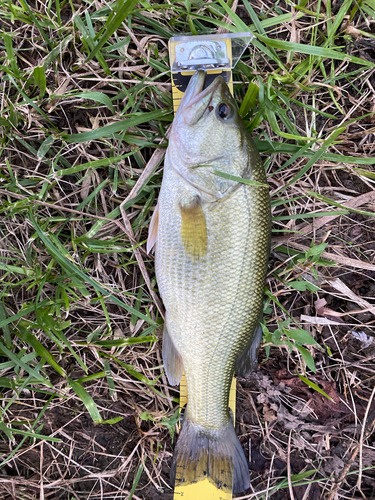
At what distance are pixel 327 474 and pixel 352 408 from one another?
1.81 ft

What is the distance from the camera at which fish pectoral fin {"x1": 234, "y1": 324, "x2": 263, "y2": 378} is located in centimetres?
222

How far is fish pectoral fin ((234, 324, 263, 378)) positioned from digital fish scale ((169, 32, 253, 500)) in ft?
2.64

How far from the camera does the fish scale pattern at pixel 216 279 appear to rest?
1944mm

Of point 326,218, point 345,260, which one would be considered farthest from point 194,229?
point 345,260

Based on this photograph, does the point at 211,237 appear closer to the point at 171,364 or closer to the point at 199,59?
the point at 171,364

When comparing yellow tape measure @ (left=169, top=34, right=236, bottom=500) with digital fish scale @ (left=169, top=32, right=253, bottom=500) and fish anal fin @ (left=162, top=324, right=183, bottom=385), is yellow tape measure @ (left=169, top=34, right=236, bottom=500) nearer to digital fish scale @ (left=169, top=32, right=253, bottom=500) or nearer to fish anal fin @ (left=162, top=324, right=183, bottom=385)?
digital fish scale @ (left=169, top=32, right=253, bottom=500)

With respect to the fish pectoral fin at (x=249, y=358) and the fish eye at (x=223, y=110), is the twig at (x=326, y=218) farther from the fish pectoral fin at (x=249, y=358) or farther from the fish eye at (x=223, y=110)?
the fish eye at (x=223, y=110)

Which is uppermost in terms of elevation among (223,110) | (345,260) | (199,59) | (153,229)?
(199,59)

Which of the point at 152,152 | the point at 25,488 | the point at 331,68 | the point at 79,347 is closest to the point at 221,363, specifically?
the point at 79,347

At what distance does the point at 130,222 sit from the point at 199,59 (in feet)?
4.16

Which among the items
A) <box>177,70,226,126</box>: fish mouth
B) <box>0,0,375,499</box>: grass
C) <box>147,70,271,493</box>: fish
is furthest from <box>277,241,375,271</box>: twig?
<box>177,70,226,126</box>: fish mouth

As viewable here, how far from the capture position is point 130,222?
2.39m

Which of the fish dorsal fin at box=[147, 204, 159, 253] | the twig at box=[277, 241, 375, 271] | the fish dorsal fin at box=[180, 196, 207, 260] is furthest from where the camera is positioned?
the twig at box=[277, 241, 375, 271]

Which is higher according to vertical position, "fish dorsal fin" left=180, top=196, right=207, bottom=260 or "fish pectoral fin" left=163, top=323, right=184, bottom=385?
"fish dorsal fin" left=180, top=196, right=207, bottom=260
